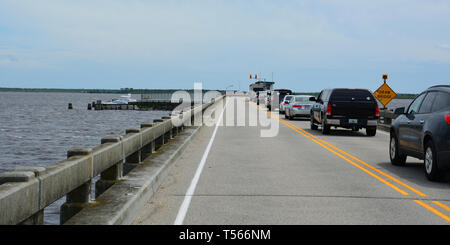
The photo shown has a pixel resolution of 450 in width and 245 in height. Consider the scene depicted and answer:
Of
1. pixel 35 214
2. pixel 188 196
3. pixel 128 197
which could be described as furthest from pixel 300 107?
pixel 35 214

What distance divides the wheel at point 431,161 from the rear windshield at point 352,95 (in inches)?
488

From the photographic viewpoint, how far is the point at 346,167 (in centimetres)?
1308

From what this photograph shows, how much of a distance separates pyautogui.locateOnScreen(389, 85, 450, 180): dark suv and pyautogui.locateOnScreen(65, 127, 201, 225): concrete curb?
A: 5089 millimetres

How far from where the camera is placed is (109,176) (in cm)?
876

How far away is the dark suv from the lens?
10.5m

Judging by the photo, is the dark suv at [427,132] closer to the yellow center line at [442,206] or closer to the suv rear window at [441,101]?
the suv rear window at [441,101]

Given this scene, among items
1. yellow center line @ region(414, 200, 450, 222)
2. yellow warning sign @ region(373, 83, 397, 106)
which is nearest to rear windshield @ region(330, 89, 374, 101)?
yellow warning sign @ region(373, 83, 397, 106)

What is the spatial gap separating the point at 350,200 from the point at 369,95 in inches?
608

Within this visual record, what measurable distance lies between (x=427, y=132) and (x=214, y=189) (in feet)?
14.4

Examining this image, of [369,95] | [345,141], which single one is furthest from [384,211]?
[369,95]

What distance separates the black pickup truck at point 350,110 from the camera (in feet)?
75.7
